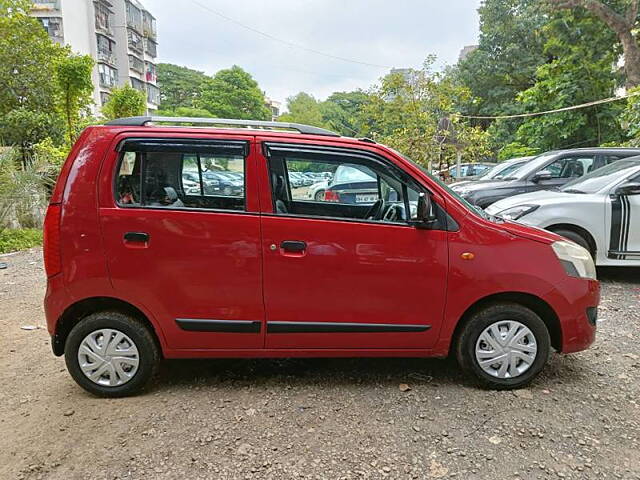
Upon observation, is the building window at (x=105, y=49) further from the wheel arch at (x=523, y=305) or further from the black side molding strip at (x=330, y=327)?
the wheel arch at (x=523, y=305)

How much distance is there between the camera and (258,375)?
11.3 feet

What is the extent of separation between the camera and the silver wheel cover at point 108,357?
3002 mm

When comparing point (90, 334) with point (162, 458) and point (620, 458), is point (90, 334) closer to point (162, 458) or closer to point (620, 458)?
point (162, 458)

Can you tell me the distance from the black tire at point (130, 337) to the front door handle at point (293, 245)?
1104mm

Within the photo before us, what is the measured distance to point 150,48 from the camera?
51.3 m

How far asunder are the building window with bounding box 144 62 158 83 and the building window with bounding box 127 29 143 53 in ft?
7.76

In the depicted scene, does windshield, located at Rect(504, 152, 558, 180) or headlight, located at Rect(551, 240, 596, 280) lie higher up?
windshield, located at Rect(504, 152, 558, 180)

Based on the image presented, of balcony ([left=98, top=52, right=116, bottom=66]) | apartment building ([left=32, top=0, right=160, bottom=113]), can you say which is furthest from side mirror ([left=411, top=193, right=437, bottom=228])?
balcony ([left=98, top=52, right=116, bottom=66])

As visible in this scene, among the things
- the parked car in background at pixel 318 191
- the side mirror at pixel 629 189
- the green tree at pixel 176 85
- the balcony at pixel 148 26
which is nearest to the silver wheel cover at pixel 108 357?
the parked car in background at pixel 318 191

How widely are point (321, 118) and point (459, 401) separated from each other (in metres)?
54.3

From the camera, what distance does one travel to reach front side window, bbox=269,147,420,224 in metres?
3.06

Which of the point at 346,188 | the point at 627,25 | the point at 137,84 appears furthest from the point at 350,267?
the point at 137,84

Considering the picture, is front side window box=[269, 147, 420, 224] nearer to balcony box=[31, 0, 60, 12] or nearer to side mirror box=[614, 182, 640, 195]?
side mirror box=[614, 182, 640, 195]

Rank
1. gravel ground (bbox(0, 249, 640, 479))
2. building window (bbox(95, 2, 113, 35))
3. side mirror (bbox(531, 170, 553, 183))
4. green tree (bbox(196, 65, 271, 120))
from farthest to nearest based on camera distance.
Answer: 1. green tree (bbox(196, 65, 271, 120))
2. building window (bbox(95, 2, 113, 35))
3. side mirror (bbox(531, 170, 553, 183))
4. gravel ground (bbox(0, 249, 640, 479))
